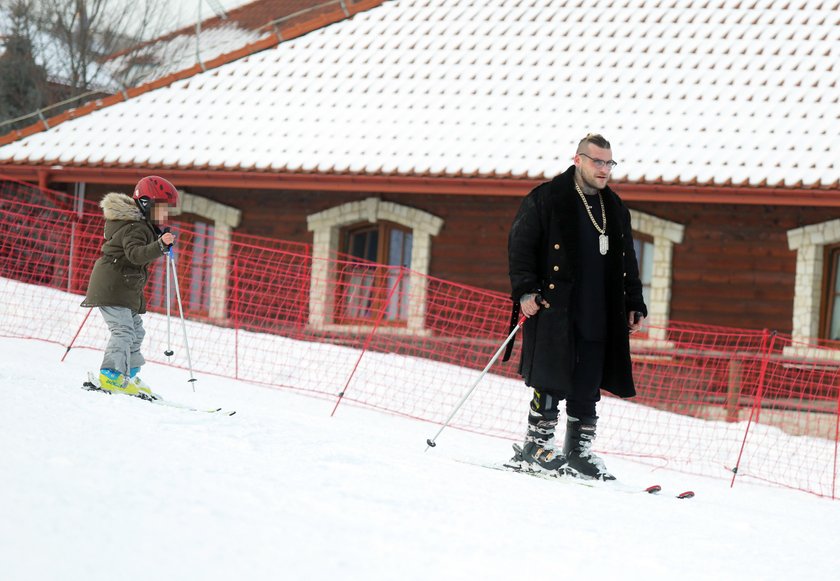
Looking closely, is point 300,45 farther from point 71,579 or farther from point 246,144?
point 71,579

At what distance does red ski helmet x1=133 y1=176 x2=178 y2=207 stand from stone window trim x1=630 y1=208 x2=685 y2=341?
7.08 meters

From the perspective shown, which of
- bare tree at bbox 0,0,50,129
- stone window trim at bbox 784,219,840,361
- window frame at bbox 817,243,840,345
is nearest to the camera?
stone window trim at bbox 784,219,840,361

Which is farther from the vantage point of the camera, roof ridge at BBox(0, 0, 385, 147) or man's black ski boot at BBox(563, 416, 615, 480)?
roof ridge at BBox(0, 0, 385, 147)

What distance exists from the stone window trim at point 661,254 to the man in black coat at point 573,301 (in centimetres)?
700

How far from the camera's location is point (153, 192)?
6984 millimetres

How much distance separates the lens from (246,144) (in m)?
13.7

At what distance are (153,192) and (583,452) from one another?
2960 mm

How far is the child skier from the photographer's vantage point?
272 inches

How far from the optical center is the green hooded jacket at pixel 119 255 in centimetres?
692

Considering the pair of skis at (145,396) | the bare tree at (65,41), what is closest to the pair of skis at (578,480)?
the pair of skis at (145,396)

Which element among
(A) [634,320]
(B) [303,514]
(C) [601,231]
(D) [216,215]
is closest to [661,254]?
(D) [216,215]

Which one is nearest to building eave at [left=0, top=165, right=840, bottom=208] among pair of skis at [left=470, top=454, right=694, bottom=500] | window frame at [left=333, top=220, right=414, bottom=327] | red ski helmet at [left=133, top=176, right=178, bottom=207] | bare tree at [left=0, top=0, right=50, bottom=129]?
window frame at [left=333, top=220, right=414, bottom=327]

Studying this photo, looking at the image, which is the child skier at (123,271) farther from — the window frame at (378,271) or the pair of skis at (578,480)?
the window frame at (378,271)

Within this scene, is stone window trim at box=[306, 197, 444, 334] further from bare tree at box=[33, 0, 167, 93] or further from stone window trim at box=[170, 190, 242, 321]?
bare tree at box=[33, 0, 167, 93]
